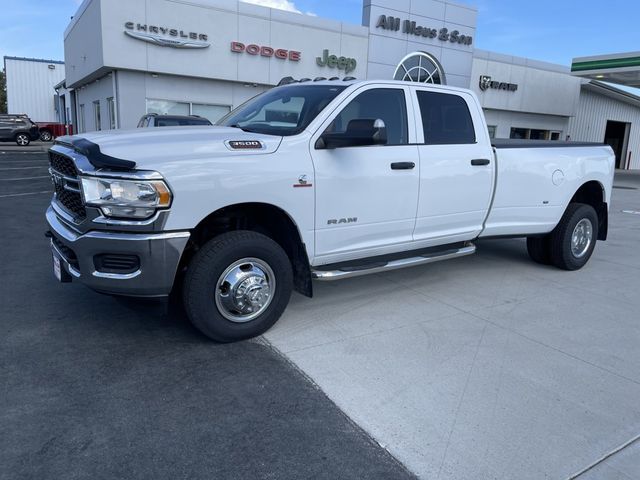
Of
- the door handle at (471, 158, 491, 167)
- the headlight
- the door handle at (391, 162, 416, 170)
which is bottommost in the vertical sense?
the headlight

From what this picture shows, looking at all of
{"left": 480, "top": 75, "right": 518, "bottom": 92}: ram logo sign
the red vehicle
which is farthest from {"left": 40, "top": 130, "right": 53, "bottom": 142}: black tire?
{"left": 480, "top": 75, "right": 518, "bottom": 92}: ram logo sign

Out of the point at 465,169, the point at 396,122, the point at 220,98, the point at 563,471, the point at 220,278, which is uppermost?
the point at 220,98

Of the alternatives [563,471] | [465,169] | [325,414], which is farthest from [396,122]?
[563,471]

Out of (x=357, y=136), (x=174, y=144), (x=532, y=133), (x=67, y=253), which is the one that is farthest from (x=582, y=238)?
(x=532, y=133)

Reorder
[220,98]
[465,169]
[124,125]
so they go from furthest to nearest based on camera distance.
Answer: [220,98], [124,125], [465,169]

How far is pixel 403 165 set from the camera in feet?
15.3

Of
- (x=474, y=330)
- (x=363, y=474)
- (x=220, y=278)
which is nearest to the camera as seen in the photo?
(x=363, y=474)

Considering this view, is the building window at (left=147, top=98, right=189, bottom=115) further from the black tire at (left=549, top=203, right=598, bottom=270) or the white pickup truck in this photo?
the black tire at (left=549, top=203, right=598, bottom=270)

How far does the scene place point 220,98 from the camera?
1917 cm

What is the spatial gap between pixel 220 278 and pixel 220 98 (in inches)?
652

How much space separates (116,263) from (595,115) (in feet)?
115

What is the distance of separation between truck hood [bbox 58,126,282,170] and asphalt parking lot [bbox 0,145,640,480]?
44.0 inches

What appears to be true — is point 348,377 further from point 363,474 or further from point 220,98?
point 220,98

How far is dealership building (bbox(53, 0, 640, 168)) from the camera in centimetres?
1711
